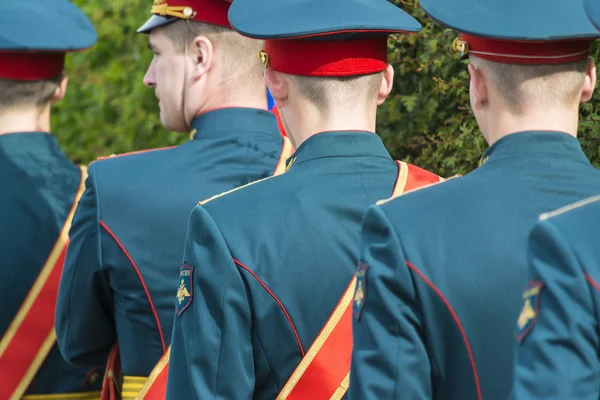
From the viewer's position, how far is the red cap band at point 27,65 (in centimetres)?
381

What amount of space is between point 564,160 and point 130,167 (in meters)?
1.38

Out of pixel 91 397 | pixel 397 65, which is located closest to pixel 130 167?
pixel 91 397

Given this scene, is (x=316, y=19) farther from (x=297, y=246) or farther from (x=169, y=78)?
→ (x=169, y=78)

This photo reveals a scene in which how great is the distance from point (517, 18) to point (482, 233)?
0.43 m

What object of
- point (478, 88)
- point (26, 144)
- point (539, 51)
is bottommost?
point (26, 144)

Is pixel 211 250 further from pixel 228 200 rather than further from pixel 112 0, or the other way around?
pixel 112 0

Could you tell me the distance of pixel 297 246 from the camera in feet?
8.45

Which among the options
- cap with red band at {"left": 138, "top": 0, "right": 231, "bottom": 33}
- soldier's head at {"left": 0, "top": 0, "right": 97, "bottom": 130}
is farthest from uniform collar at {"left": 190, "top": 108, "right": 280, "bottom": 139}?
soldier's head at {"left": 0, "top": 0, "right": 97, "bottom": 130}

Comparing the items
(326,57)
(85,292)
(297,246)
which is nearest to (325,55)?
(326,57)

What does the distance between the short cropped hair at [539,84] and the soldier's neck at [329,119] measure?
20.8 inches

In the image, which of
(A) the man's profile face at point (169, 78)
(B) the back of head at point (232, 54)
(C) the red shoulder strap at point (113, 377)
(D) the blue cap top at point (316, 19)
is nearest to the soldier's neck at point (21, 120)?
(A) the man's profile face at point (169, 78)

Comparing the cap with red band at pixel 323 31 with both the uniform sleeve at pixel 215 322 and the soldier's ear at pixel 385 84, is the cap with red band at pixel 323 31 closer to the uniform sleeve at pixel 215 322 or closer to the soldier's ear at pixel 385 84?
the soldier's ear at pixel 385 84

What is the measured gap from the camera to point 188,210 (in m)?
3.13

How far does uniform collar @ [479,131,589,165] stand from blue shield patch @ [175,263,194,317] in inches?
30.4
